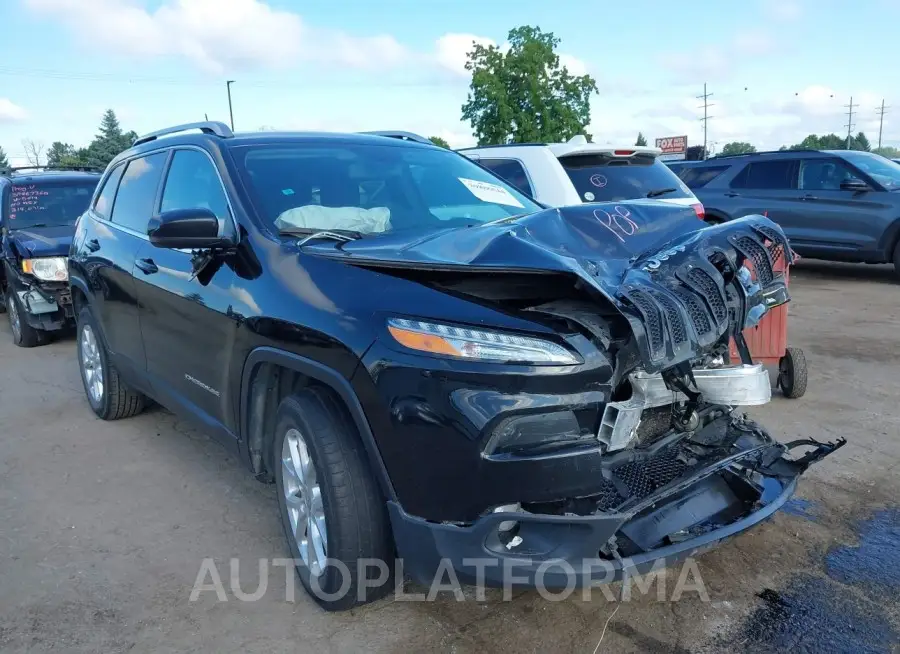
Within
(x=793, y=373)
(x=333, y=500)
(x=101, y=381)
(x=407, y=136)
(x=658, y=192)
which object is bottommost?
(x=793, y=373)

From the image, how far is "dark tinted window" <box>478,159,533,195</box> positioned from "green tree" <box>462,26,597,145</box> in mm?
19077

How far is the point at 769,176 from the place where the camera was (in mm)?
11664

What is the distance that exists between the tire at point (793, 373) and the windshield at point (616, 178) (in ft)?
7.12

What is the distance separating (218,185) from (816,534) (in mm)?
3096

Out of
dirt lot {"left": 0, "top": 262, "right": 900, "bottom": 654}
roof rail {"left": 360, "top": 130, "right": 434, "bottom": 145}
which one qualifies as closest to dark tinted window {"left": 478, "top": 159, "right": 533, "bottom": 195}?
roof rail {"left": 360, "top": 130, "right": 434, "bottom": 145}

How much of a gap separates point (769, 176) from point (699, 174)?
1220 millimetres

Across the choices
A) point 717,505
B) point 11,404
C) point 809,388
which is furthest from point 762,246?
point 11,404

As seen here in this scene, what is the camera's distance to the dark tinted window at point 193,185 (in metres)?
3.59

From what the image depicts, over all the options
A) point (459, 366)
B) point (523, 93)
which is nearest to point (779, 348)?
point (459, 366)

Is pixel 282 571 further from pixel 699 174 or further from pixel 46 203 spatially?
pixel 699 174

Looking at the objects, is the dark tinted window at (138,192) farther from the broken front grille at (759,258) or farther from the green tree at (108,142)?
the green tree at (108,142)

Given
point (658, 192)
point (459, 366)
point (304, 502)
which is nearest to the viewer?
point (459, 366)

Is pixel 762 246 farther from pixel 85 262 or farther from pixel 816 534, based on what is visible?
pixel 85 262

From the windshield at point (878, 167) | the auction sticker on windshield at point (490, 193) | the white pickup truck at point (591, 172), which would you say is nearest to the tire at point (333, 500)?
the auction sticker on windshield at point (490, 193)
